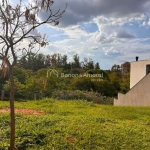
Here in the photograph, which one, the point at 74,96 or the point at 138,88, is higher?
the point at 138,88

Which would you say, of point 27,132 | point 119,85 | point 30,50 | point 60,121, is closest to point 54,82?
point 119,85

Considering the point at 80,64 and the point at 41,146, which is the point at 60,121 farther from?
the point at 80,64

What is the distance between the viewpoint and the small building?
9.91 metres

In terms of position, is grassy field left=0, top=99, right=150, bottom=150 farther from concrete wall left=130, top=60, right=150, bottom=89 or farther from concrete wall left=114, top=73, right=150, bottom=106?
concrete wall left=130, top=60, right=150, bottom=89

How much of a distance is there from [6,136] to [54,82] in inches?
450

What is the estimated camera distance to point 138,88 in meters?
10.2

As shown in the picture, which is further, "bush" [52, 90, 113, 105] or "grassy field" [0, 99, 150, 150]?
"bush" [52, 90, 113, 105]

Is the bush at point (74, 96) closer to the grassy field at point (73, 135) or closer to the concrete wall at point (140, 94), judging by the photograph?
the concrete wall at point (140, 94)

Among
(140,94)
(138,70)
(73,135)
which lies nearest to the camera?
(73,135)

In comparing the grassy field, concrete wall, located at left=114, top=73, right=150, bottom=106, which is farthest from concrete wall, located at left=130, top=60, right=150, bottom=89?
the grassy field

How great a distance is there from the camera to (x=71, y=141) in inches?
131

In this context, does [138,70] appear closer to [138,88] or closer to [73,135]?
[138,88]

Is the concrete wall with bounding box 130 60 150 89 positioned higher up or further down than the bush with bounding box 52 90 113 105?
higher up

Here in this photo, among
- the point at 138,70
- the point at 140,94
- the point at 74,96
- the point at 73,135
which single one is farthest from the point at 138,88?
the point at 73,135
